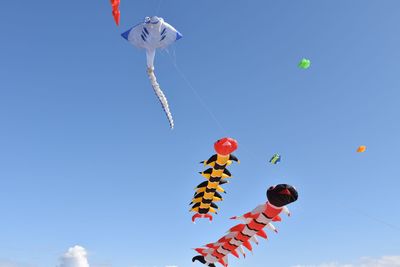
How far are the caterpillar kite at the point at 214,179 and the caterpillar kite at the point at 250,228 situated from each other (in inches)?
91.6

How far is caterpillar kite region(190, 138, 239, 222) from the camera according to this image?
73.2 ft

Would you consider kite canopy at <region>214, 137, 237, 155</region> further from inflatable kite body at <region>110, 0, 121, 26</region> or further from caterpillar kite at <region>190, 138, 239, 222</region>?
inflatable kite body at <region>110, 0, 121, 26</region>

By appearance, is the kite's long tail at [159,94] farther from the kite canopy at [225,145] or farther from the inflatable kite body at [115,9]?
the inflatable kite body at [115,9]

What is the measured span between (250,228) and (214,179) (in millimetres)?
3893

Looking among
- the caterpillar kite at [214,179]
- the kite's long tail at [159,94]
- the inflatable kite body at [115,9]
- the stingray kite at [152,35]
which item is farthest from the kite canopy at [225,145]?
the inflatable kite body at [115,9]

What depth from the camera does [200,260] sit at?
26.5 metres

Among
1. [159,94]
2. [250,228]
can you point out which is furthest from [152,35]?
[250,228]

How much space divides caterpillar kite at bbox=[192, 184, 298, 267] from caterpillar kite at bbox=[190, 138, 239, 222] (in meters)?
2.33

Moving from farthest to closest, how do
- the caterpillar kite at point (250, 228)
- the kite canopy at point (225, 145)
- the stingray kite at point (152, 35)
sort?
the stingray kite at point (152, 35), the kite canopy at point (225, 145), the caterpillar kite at point (250, 228)

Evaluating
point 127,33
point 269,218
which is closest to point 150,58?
→ point 127,33

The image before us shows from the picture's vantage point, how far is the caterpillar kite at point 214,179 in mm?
22320

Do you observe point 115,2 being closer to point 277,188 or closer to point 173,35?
point 173,35

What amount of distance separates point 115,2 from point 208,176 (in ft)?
35.6

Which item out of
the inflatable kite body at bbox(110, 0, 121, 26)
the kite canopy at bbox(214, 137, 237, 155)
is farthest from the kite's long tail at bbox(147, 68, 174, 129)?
the inflatable kite body at bbox(110, 0, 121, 26)
